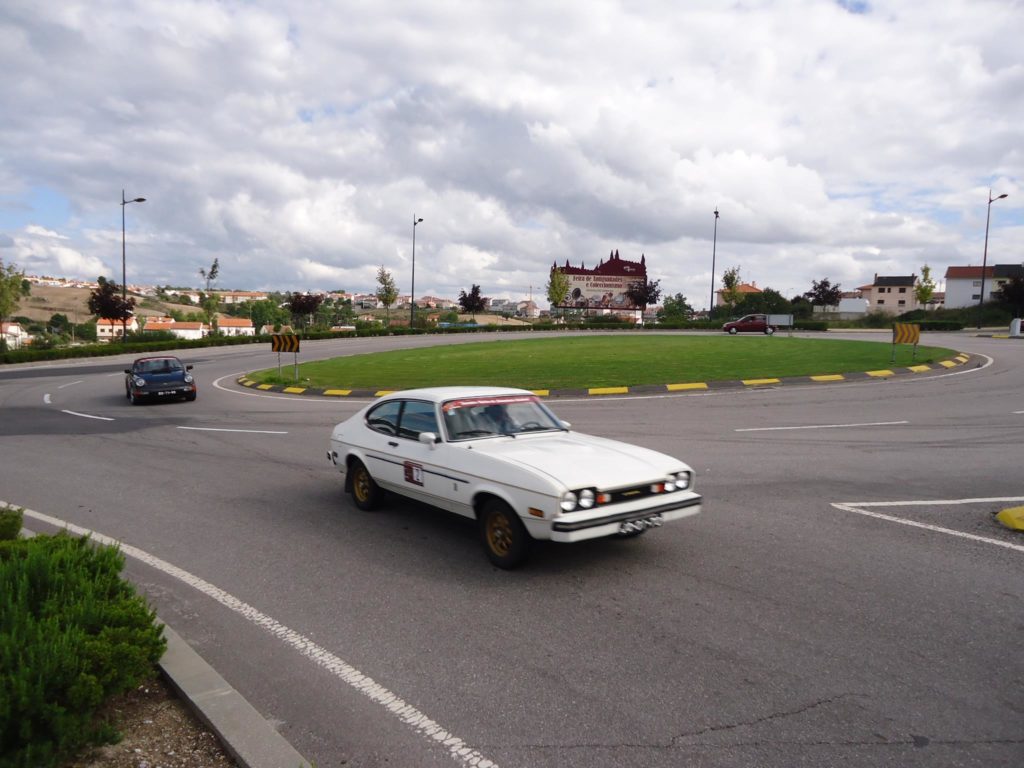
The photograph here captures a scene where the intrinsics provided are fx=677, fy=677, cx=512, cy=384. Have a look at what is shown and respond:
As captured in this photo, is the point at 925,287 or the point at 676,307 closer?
the point at 925,287

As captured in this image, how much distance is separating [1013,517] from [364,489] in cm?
660

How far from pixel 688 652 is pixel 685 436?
7899 mm

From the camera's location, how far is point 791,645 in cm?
428

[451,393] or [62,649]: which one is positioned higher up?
[451,393]

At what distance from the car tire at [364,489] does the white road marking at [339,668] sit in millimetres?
2118

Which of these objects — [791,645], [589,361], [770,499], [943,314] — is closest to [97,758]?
[791,645]

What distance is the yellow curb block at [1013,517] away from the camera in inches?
253

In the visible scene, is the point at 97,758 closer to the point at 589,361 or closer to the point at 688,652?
the point at 688,652

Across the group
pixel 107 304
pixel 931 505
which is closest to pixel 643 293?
pixel 107 304

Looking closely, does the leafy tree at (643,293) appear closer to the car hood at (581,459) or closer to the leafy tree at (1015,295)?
the leafy tree at (1015,295)

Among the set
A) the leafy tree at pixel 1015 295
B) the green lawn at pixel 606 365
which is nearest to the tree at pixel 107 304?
the green lawn at pixel 606 365

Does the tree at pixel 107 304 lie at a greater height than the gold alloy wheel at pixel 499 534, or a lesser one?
greater

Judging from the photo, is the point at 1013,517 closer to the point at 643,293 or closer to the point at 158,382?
the point at 158,382

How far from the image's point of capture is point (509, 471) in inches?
217
